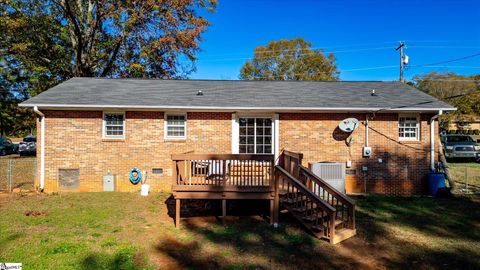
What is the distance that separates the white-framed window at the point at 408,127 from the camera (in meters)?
11.7

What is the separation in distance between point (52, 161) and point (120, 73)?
43.8ft

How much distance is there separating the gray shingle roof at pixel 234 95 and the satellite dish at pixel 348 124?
413 millimetres

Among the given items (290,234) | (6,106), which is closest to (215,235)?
(290,234)

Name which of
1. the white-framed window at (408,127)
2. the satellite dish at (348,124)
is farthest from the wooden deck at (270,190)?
the white-framed window at (408,127)

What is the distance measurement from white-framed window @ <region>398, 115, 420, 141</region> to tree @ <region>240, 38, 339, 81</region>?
28.1 m

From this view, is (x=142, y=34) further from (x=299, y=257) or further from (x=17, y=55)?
(x=299, y=257)

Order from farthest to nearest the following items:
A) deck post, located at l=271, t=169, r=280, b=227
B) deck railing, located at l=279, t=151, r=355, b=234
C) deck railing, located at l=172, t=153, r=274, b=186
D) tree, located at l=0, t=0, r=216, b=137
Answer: tree, located at l=0, t=0, r=216, b=137 → deck post, located at l=271, t=169, r=280, b=227 → deck railing, located at l=172, t=153, r=274, b=186 → deck railing, located at l=279, t=151, r=355, b=234

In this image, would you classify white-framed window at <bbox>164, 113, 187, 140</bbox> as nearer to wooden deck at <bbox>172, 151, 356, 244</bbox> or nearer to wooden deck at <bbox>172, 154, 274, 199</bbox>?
wooden deck at <bbox>172, 151, 356, 244</bbox>

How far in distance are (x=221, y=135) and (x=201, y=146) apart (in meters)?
0.83

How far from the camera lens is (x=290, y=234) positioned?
A: 6879 mm

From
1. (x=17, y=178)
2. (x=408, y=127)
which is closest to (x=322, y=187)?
(x=408, y=127)

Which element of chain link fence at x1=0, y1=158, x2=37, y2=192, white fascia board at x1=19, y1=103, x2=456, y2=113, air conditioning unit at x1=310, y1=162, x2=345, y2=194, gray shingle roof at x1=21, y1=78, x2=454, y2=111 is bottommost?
chain link fence at x1=0, y1=158, x2=37, y2=192

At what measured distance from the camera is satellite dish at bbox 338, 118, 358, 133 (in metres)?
11.2

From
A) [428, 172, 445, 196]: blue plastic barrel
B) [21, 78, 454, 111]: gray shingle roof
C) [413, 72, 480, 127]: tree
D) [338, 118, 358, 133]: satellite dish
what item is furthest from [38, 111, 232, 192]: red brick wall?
[413, 72, 480, 127]: tree
